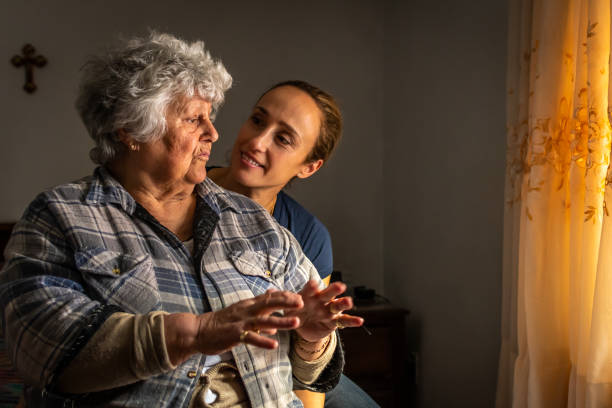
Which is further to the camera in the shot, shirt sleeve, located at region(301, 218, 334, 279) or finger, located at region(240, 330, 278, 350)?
shirt sleeve, located at region(301, 218, 334, 279)

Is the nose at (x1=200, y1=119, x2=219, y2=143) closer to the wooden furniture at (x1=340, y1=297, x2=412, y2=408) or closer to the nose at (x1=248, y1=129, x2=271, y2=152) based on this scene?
the nose at (x1=248, y1=129, x2=271, y2=152)

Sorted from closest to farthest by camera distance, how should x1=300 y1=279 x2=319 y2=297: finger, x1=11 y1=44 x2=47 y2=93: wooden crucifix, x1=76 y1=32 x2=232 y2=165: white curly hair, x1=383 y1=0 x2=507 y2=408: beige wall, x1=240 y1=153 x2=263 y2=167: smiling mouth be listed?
x1=300 y1=279 x2=319 y2=297: finger
x1=76 y1=32 x2=232 y2=165: white curly hair
x1=240 y1=153 x2=263 y2=167: smiling mouth
x1=383 y1=0 x2=507 y2=408: beige wall
x1=11 y1=44 x2=47 y2=93: wooden crucifix

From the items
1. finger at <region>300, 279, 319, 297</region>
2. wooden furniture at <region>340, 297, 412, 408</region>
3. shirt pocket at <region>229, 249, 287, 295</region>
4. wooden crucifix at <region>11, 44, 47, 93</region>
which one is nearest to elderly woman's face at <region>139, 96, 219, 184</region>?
shirt pocket at <region>229, 249, 287, 295</region>

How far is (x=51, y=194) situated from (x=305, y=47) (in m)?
2.52

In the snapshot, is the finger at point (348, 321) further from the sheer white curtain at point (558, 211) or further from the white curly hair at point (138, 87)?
the sheer white curtain at point (558, 211)

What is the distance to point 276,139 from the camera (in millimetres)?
1864

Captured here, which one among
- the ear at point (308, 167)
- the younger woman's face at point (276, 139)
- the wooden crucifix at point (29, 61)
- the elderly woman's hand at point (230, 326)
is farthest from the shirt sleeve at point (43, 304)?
the wooden crucifix at point (29, 61)

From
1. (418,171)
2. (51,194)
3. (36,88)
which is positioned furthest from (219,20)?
(51,194)

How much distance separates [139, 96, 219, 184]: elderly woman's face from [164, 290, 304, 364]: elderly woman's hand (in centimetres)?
39

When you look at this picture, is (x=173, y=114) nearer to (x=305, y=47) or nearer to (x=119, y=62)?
(x=119, y=62)

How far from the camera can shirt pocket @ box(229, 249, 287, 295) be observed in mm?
1311

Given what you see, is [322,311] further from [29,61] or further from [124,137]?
[29,61]

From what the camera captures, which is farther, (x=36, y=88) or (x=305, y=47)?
(x=305, y=47)

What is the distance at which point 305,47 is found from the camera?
3488 millimetres
